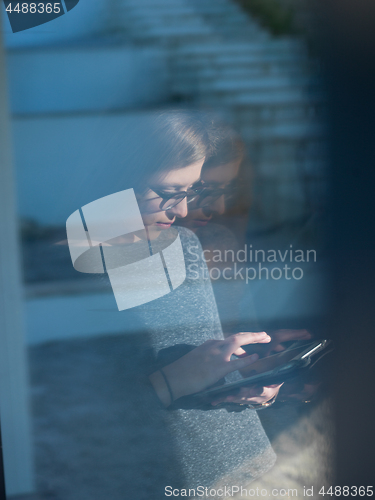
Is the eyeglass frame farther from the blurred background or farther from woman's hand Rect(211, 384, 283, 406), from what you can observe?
woman's hand Rect(211, 384, 283, 406)

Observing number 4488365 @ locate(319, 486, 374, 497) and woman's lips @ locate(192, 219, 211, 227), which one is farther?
number 4488365 @ locate(319, 486, 374, 497)

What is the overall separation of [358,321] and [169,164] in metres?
0.72

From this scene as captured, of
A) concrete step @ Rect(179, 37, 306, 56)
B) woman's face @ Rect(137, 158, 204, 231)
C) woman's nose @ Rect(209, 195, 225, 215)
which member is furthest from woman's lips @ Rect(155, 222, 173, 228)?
concrete step @ Rect(179, 37, 306, 56)

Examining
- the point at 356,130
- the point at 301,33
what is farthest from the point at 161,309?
the point at 301,33

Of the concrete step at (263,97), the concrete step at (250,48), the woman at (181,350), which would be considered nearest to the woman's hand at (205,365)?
the woman at (181,350)

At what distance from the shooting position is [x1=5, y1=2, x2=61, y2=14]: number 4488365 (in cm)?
116

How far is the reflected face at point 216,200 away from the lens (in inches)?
47.1

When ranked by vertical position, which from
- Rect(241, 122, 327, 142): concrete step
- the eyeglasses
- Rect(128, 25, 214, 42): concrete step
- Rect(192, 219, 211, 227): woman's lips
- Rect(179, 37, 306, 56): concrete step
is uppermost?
Rect(128, 25, 214, 42): concrete step

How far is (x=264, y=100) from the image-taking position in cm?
117

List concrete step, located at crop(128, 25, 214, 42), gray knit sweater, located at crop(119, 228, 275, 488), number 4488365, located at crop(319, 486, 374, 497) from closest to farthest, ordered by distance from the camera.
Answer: concrete step, located at crop(128, 25, 214, 42) < gray knit sweater, located at crop(119, 228, 275, 488) < number 4488365, located at crop(319, 486, 374, 497)

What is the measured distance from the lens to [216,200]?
1206mm

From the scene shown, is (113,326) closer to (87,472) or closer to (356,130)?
(87,472)

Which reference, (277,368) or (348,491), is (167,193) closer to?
(277,368)

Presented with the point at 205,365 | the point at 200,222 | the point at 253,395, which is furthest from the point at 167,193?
the point at 253,395
